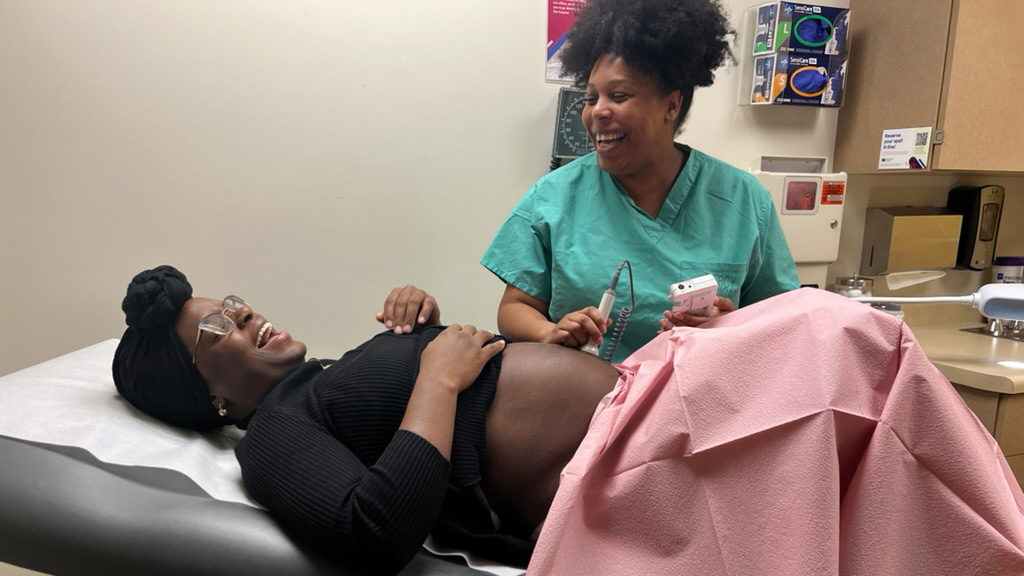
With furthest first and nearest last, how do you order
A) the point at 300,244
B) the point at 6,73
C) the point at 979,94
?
the point at 979,94, the point at 300,244, the point at 6,73

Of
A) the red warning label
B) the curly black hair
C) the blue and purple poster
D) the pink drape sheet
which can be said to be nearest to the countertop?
the red warning label

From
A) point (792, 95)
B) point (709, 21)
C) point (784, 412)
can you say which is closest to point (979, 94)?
point (792, 95)

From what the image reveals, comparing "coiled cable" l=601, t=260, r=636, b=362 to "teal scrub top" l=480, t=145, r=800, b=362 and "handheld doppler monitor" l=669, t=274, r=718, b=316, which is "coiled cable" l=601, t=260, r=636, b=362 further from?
"handheld doppler monitor" l=669, t=274, r=718, b=316

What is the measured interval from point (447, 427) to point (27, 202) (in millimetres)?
1269

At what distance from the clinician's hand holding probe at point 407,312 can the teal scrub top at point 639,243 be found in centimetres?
17

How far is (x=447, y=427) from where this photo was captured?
3.33 feet

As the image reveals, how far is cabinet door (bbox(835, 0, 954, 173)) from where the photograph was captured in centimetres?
190

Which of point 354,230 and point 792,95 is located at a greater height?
point 792,95

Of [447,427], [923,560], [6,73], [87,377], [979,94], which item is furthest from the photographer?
[979,94]

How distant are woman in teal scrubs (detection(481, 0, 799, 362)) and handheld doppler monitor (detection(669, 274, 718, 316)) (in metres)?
0.14

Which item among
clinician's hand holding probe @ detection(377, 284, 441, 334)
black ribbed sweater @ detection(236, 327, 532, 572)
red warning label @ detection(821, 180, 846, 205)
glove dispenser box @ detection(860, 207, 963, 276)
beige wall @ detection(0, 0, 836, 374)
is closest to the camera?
black ribbed sweater @ detection(236, 327, 532, 572)

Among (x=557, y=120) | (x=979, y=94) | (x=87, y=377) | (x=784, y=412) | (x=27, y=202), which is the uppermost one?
(x=979, y=94)

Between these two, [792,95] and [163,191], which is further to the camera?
[792,95]

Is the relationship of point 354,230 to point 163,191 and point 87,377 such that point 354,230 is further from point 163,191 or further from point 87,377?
point 87,377
